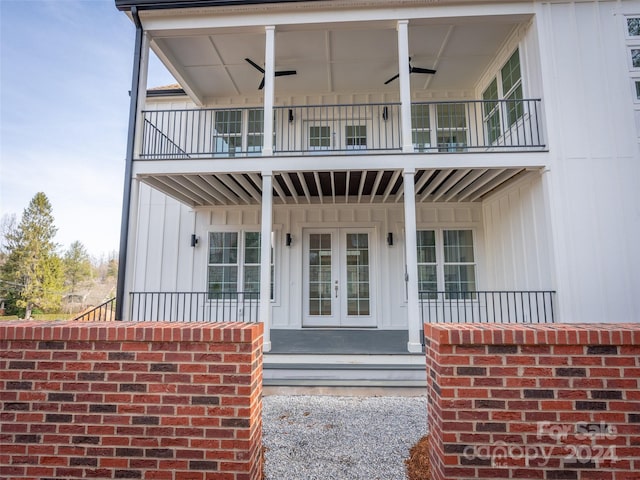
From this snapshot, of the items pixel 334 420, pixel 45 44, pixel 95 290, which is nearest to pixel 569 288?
pixel 334 420

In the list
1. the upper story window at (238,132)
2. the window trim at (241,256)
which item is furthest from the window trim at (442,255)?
the upper story window at (238,132)

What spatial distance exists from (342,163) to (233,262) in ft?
13.0

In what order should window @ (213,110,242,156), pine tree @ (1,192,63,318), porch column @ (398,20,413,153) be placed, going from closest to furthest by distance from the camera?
porch column @ (398,20,413,153) → window @ (213,110,242,156) → pine tree @ (1,192,63,318)

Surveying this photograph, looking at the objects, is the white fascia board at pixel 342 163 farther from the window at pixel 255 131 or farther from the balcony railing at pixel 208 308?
the balcony railing at pixel 208 308

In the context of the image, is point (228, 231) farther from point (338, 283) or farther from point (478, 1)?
point (478, 1)

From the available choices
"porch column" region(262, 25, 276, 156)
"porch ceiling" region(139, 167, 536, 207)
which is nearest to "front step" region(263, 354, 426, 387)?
"porch ceiling" region(139, 167, 536, 207)

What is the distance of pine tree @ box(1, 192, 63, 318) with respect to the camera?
2006 centimetres

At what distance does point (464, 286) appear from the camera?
775 cm

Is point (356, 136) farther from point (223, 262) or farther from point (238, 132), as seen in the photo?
point (223, 262)

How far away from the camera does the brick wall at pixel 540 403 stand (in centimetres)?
188

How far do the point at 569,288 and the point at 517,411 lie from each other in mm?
4437

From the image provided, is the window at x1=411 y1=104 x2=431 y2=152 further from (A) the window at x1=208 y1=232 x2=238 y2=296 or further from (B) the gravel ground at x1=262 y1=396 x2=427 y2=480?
(B) the gravel ground at x1=262 y1=396 x2=427 y2=480

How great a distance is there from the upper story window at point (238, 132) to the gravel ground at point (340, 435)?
614 cm

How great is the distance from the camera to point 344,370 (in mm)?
4980
